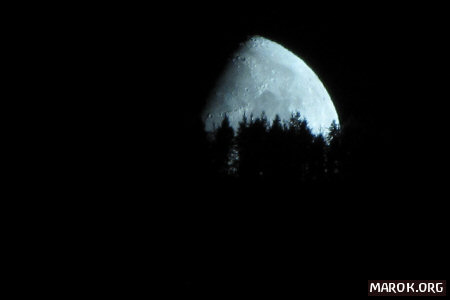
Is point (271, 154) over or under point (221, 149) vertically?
over

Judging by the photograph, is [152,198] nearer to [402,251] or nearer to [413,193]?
[402,251]

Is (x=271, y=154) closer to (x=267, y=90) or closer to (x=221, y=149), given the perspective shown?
(x=221, y=149)

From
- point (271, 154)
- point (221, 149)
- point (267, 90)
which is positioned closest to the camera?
point (221, 149)

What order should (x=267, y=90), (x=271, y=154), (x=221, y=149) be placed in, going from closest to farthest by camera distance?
(x=221, y=149) → (x=271, y=154) → (x=267, y=90)

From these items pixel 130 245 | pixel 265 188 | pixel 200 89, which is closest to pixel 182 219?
pixel 130 245

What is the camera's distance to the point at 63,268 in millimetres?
6773

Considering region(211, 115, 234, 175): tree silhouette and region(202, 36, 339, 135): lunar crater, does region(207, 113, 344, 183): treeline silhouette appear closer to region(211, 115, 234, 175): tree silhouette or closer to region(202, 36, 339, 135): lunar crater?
region(211, 115, 234, 175): tree silhouette

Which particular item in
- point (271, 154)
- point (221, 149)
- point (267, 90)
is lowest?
point (221, 149)

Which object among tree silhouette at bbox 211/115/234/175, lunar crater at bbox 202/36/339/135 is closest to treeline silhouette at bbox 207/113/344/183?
tree silhouette at bbox 211/115/234/175

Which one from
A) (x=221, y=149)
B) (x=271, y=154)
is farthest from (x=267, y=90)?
(x=221, y=149)

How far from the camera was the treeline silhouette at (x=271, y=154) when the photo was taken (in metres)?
8.25

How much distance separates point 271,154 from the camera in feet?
28.1

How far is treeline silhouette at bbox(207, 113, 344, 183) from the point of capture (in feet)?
27.1

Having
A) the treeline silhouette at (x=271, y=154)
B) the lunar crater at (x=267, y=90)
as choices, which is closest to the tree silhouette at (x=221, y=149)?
the treeline silhouette at (x=271, y=154)
